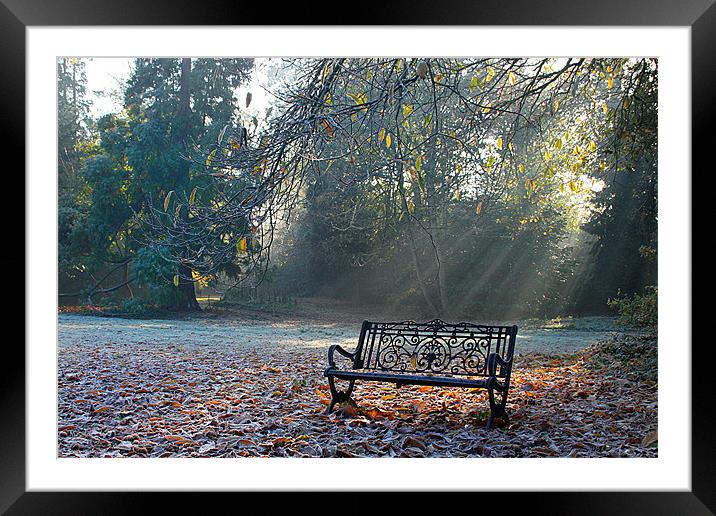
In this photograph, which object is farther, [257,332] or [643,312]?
[257,332]

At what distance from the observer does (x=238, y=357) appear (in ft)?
25.9

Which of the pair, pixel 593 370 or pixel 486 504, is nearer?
pixel 486 504

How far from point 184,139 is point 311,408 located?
9.04 meters

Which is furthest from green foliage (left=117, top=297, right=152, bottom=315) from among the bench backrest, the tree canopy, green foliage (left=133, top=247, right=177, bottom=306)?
the bench backrest

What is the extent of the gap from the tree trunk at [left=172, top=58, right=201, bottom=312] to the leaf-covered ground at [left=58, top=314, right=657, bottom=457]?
396 cm

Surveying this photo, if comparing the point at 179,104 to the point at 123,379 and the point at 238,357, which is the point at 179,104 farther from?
the point at 123,379

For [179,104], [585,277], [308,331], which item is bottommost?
[308,331]

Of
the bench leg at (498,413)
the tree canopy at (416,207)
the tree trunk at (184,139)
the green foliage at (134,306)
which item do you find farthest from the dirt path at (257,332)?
the bench leg at (498,413)

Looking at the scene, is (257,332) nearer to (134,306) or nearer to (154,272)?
(154,272)

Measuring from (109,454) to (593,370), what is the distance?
4.81 metres

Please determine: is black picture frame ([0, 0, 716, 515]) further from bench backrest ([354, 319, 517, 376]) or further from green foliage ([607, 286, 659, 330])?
green foliage ([607, 286, 659, 330])
